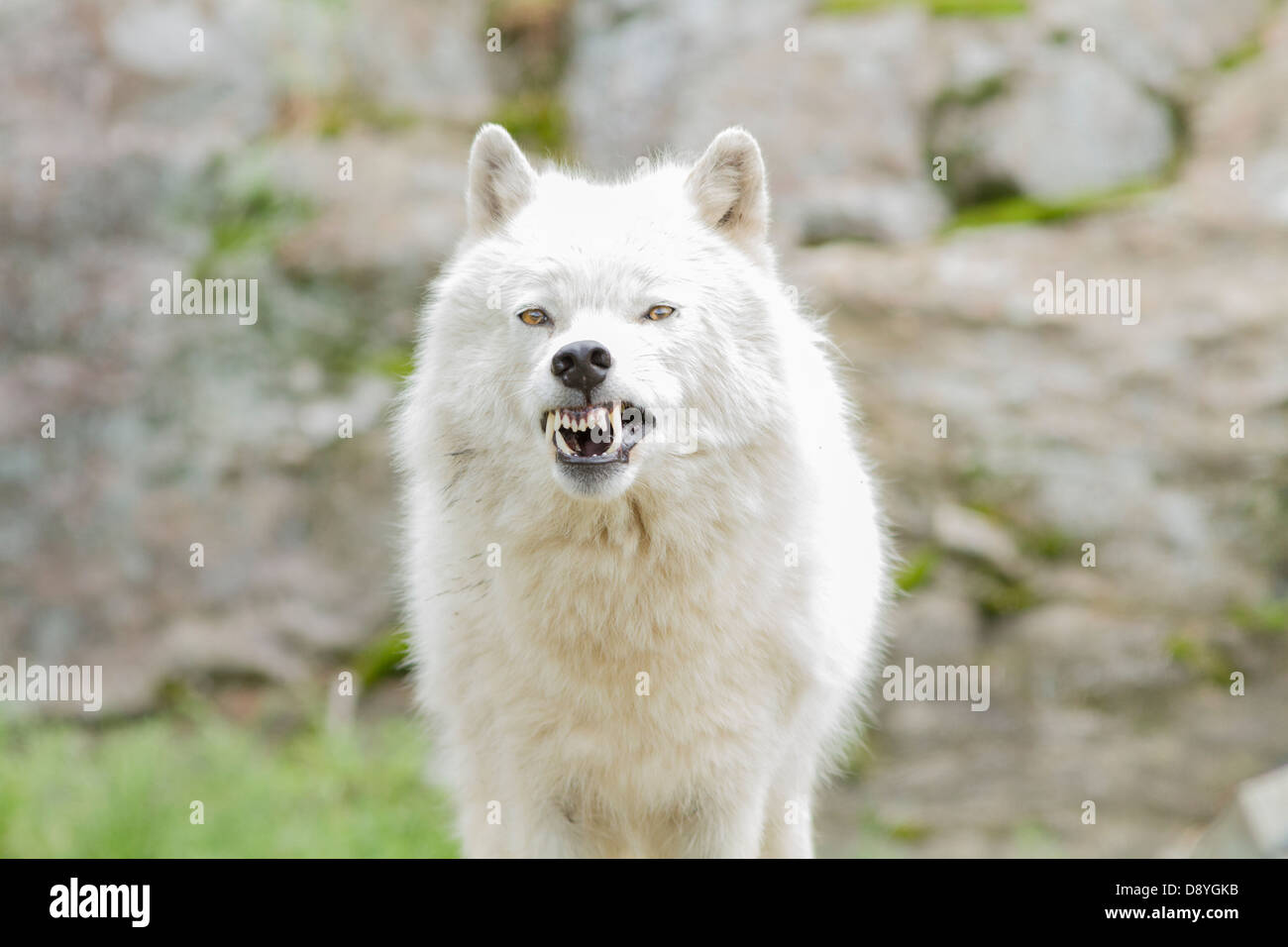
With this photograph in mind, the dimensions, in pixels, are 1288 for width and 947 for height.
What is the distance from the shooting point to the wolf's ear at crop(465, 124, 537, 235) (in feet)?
15.3

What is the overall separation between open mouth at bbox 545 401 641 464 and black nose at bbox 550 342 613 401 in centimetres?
10

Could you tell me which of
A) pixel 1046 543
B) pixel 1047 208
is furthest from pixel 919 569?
pixel 1047 208

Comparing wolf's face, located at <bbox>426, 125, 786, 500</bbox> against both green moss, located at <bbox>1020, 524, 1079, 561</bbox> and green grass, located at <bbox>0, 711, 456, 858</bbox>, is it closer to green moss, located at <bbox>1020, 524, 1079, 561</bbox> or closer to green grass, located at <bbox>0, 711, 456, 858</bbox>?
green grass, located at <bbox>0, 711, 456, 858</bbox>

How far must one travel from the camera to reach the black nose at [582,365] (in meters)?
3.86

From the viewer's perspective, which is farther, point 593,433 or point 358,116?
point 358,116

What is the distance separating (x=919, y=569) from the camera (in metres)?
9.66

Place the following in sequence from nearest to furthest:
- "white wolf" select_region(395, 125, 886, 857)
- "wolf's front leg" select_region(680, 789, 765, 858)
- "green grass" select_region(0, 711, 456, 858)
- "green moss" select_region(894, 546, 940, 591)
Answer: "white wolf" select_region(395, 125, 886, 857) < "wolf's front leg" select_region(680, 789, 765, 858) < "green grass" select_region(0, 711, 456, 858) < "green moss" select_region(894, 546, 940, 591)

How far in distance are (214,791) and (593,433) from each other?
21.0 ft

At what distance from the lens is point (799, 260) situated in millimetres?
10523

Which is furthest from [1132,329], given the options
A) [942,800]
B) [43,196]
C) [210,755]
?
[43,196]

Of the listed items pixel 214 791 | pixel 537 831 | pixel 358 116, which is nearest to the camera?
pixel 537 831

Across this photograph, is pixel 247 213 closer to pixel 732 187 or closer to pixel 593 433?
pixel 732 187

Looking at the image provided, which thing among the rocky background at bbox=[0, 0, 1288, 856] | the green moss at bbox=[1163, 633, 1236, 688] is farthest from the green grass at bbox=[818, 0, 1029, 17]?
the green moss at bbox=[1163, 633, 1236, 688]

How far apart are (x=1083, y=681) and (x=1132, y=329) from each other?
2.90 meters
